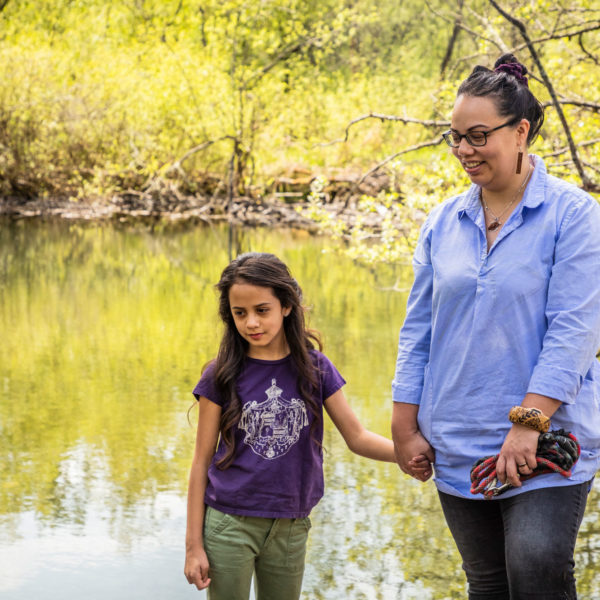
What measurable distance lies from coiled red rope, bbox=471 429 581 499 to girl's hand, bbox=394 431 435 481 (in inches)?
7.6

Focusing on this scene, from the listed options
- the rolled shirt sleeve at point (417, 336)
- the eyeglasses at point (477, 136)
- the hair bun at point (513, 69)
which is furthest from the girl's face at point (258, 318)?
the hair bun at point (513, 69)

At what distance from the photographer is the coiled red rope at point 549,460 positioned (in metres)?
1.84

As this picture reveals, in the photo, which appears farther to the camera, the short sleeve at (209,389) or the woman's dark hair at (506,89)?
the short sleeve at (209,389)

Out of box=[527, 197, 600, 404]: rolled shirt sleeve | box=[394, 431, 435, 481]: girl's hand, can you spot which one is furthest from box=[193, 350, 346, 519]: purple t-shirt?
box=[527, 197, 600, 404]: rolled shirt sleeve

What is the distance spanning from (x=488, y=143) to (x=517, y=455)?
623mm

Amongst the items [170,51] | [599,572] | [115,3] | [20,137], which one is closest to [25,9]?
[115,3]

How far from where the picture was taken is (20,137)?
22.5 metres

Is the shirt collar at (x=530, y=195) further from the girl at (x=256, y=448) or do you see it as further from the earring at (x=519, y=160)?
the girl at (x=256, y=448)

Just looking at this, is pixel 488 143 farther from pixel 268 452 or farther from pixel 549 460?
pixel 268 452

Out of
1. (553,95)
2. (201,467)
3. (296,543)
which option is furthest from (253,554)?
(553,95)

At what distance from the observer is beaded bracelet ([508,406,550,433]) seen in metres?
1.85

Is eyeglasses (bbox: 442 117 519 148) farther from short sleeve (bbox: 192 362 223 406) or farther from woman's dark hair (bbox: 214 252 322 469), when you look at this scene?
short sleeve (bbox: 192 362 223 406)

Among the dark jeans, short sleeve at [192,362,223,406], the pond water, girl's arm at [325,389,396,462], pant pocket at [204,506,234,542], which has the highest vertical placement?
short sleeve at [192,362,223,406]

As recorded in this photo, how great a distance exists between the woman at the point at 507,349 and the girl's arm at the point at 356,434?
17cm
